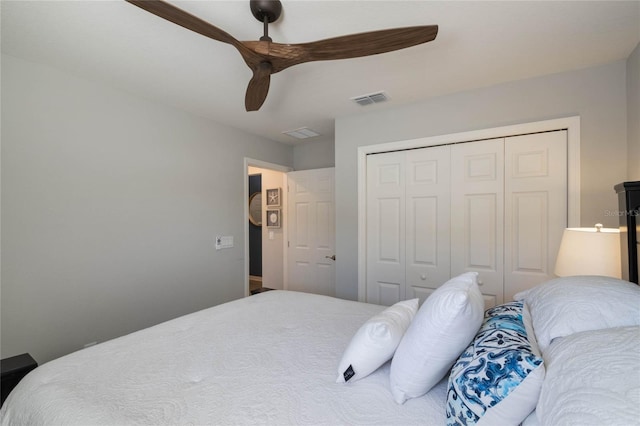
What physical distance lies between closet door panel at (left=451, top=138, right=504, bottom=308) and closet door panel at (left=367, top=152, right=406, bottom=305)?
0.49m

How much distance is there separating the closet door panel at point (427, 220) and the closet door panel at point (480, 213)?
0.07 metres

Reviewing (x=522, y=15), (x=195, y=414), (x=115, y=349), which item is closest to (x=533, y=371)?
(x=195, y=414)

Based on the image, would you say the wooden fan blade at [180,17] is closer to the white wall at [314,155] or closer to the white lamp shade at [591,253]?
the white lamp shade at [591,253]

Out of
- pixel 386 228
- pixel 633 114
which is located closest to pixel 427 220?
pixel 386 228

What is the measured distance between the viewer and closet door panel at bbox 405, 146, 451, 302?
8.61 ft

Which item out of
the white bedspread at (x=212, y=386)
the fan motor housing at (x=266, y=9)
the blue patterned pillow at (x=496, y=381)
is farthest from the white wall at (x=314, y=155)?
the blue patterned pillow at (x=496, y=381)

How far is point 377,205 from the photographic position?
2.99 metres

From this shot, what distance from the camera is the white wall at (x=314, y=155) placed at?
397 centimetres

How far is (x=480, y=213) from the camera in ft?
8.08

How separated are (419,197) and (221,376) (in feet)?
7.48

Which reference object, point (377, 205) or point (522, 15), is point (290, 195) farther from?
point (522, 15)

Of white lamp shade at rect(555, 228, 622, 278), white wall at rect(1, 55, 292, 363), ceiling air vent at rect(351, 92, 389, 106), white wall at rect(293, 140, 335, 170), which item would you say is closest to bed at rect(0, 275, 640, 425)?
white lamp shade at rect(555, 228, 622, 278)

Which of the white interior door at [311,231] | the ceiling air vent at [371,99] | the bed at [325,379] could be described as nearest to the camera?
the bed at [325,379]

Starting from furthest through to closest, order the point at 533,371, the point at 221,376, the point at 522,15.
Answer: the point at 522,15
the point at 221,376
the point at 533,371
